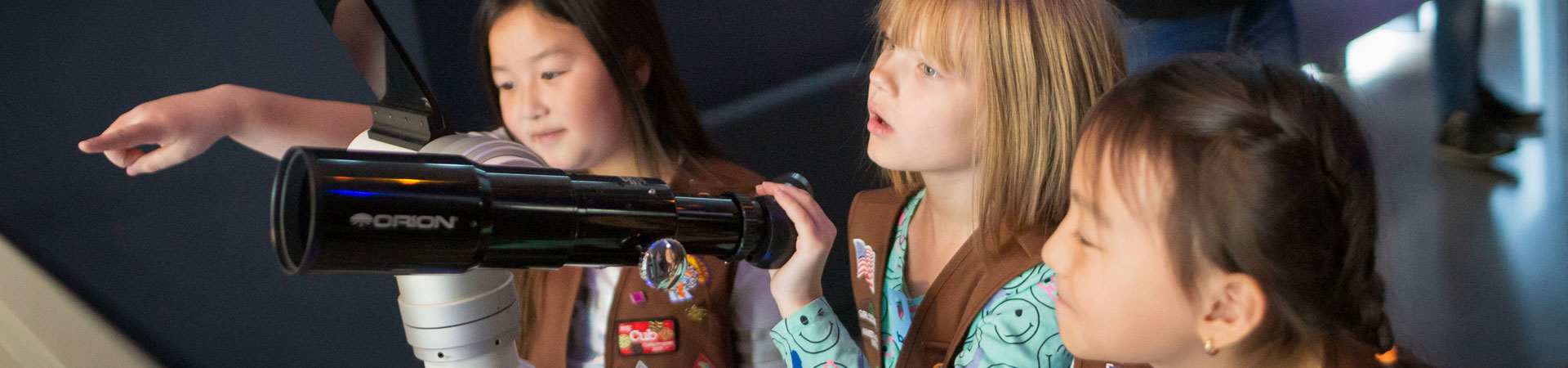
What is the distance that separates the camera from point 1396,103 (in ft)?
4.56

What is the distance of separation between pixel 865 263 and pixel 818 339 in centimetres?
23

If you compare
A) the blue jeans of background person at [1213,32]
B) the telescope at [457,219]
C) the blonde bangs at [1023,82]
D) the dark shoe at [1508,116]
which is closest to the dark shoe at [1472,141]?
the dark shoe at [1508,116]

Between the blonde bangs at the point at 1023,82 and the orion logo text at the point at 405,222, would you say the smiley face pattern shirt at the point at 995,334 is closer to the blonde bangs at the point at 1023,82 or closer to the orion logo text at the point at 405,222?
the blonde bangs at the point at 1023,82

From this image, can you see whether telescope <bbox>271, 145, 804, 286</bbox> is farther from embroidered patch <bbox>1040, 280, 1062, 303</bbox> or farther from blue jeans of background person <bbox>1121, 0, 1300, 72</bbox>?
blue jeans of background person <bbox>1121, 0, 1300, 72</bbox>

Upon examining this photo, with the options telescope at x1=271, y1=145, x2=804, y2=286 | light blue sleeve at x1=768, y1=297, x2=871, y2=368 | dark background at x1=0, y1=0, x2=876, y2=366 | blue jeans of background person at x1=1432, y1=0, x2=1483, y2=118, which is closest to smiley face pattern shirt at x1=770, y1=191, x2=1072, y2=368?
light blue sleeve at x1=768, y1=297, x2=871, y2=368

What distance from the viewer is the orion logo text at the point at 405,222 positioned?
40 cm

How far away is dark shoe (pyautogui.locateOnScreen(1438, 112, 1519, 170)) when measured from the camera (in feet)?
4.26

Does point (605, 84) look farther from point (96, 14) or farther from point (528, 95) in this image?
point (96, 14)

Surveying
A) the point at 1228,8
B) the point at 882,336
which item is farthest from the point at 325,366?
the point at 1228,8

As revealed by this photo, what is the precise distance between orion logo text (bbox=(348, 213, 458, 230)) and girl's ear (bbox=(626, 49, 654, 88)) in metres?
0.62

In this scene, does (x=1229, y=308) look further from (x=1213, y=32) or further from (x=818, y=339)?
(x=1213, y=32)

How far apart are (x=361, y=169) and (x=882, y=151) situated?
0.52 m

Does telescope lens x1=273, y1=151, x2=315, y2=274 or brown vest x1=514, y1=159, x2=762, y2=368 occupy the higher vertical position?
telescope lens x1=273, y1=151, x2=315, y2=274

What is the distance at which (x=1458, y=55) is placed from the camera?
1.32 metres
